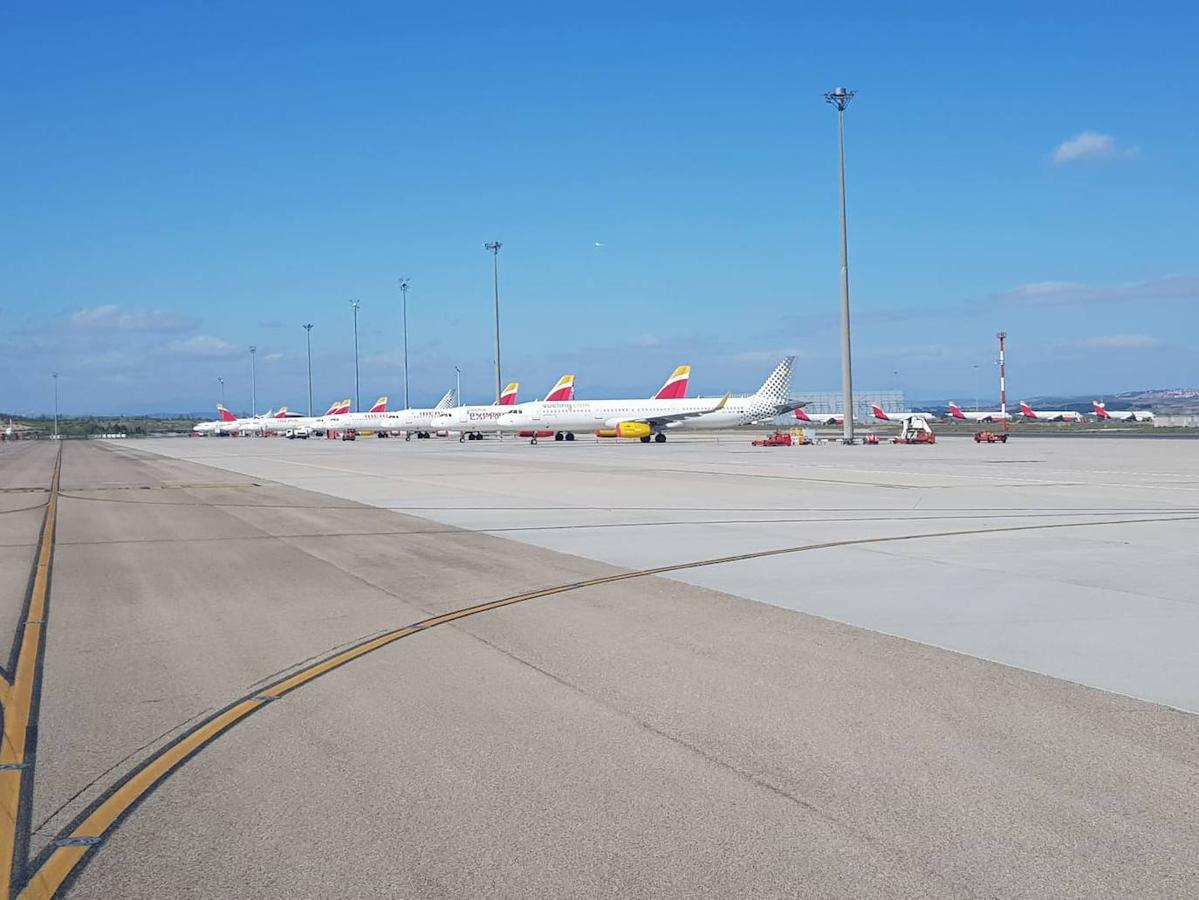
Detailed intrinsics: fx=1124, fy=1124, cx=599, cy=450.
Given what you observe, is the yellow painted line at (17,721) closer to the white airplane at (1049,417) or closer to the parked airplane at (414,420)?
the parked airplane at (414,420)

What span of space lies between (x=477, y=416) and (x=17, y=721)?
81.2 meters

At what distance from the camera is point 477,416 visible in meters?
88.7

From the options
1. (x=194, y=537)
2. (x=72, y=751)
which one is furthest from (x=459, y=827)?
(x=194, y=537)

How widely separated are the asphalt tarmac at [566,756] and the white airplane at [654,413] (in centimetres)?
6556

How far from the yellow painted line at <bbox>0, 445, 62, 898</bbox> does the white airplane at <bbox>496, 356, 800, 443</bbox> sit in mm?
64799

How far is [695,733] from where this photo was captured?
7.20m

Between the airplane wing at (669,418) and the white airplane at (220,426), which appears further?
the white airplane at (220,426)

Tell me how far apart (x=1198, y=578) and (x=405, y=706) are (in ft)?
31.4

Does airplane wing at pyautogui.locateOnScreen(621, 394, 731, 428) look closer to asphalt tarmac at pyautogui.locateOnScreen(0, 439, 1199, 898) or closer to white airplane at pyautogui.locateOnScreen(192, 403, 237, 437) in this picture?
asphalt tarmac at pyautogui.locateOnScreen(0, 439, 1199, 898)

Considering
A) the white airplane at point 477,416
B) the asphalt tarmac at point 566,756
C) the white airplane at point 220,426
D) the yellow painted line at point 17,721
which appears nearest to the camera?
the asphalt tarmac at point 566,756

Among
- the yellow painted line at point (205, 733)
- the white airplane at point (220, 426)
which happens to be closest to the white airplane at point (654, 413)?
the yellow painted line at point (205, 733)

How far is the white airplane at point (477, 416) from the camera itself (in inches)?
3440

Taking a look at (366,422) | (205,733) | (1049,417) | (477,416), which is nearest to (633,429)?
(477,416)

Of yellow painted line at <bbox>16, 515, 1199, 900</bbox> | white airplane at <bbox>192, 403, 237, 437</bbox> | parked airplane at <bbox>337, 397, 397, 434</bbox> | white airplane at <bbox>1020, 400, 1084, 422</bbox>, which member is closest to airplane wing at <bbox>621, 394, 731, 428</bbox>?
parked airplane at <bbox>337, 397, 397, 434</bbox>
